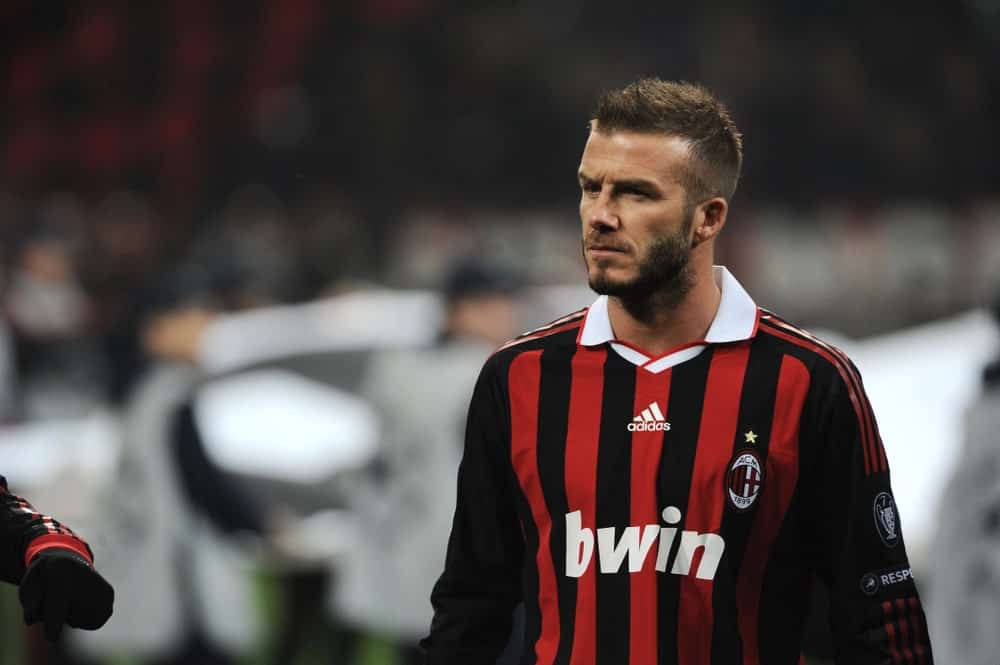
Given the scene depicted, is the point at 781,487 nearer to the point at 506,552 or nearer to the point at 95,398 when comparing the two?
the point at 506,552

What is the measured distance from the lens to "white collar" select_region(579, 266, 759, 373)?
174 centimetres

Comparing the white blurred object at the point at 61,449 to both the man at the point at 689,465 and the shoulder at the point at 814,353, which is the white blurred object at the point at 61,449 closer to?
the man at the point at 689,465

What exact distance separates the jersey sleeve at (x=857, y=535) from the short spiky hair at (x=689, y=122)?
0.26m

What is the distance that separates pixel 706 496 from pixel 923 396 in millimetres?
2932

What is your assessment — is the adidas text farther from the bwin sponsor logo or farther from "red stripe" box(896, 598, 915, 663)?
"red stripe" box(896, 598, 915, 663)

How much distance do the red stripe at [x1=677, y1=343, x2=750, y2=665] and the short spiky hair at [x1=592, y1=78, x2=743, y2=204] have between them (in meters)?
0.23

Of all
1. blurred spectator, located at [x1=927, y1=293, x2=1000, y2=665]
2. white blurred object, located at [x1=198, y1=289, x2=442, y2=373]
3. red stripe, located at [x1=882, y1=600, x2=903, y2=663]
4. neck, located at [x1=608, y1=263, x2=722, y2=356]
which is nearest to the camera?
red stripe, located at [x1=882, y1=600, x2=903, y2=663]

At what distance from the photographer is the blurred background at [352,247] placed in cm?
453

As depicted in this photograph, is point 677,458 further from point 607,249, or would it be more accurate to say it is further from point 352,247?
point 352,247

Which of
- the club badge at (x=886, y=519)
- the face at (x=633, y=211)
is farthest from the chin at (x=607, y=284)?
the club badge at (x=886, y=519)

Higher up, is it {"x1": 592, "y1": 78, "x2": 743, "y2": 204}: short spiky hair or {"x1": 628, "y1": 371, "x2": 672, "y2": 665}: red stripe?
{"x1": 592, "y1": 78, "x2": 743, "y2": 204}: short spiky hair

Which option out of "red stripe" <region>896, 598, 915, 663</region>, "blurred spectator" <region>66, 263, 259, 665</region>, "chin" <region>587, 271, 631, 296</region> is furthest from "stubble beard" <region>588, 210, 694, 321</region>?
"blurred spectator" <region>66, 263, 259, 665</region>

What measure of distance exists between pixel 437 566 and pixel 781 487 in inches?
118

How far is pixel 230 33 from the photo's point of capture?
16.5 ft
